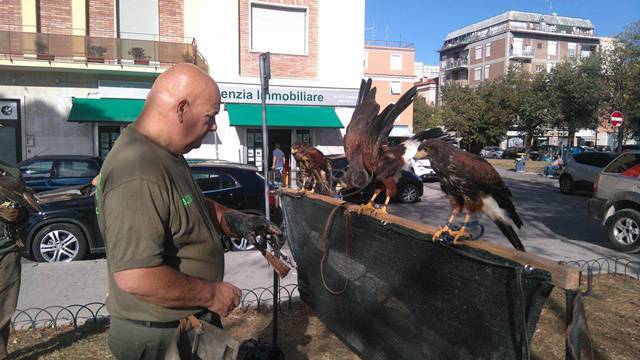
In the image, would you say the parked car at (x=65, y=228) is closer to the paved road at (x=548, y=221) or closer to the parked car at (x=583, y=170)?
the paved road at (x=548, y=221)

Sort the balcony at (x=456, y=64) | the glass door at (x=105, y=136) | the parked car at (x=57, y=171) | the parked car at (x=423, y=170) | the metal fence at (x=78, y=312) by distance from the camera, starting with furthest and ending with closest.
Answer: the balcony at (x=456, y=64), the parked car at (x=423, y=170), the glass door at (x=105, y=136), the parked car at (x=57, y=171), the metal fence at (x=78, y=312)

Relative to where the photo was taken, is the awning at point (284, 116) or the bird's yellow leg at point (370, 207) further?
the awning at point (284, 116)

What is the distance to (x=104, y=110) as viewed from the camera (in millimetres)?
15445

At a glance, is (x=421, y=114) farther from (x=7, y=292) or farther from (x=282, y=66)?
(x=7, y=292)

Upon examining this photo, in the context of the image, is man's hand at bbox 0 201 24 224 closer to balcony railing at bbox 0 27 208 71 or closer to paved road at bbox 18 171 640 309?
paved road at bbox 18 171 640 309

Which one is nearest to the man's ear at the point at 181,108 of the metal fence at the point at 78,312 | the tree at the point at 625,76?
the metal fence at the point at 78,312

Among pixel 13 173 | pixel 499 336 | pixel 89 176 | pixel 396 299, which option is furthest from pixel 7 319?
pixel 89 176

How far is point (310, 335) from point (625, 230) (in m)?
6.78

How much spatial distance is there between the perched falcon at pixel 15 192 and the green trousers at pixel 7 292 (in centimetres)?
39

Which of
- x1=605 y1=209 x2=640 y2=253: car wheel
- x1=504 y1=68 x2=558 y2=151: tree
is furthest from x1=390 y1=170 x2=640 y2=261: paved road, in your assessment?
x1=504 y1=68 x2=558 y2=151: tree

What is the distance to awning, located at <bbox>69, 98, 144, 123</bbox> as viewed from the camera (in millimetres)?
15070

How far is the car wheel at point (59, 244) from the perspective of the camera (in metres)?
6.84

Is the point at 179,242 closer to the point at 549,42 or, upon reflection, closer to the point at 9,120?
the point at 9,120

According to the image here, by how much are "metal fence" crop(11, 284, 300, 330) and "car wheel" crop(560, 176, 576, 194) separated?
49.2ft
